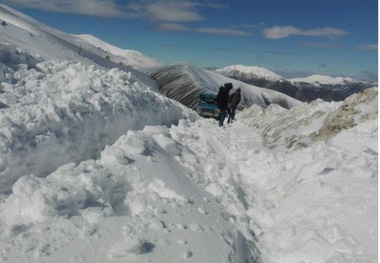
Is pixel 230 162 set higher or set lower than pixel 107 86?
lower

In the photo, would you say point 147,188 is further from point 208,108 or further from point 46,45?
point 46,45

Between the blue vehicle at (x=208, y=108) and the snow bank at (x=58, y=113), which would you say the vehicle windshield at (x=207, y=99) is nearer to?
the blue vehicle at (x=208, y=108)

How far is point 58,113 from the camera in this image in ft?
23.5

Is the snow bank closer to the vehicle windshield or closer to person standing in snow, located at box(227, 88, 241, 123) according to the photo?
person standing in snow, located at box(227, 88, 241, 123)

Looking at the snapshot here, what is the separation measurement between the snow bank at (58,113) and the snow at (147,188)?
25 millimetres

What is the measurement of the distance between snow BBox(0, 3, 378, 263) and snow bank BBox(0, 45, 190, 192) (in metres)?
0.02

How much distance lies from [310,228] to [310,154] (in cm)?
292

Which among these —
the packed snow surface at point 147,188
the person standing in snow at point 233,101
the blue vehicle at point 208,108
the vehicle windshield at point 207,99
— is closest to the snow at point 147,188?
the packed snow surface at point 147,188

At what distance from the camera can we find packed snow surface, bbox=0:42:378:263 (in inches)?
188

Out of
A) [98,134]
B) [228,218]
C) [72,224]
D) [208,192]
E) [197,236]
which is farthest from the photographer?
[98,134]

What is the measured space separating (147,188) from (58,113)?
236cm

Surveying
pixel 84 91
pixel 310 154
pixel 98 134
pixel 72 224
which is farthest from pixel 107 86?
pixel 72 224

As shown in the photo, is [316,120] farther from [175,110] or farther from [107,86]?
[107,86]

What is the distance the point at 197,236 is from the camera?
5223 millimetres
